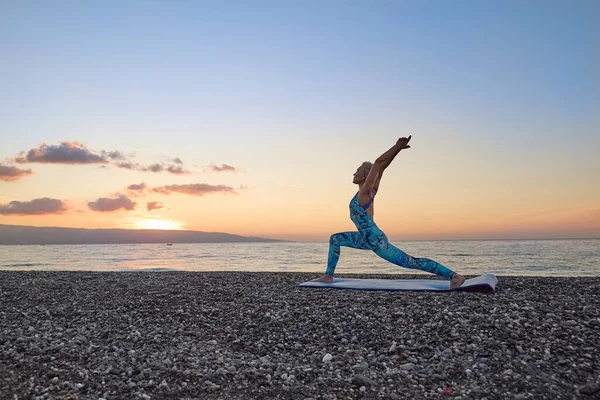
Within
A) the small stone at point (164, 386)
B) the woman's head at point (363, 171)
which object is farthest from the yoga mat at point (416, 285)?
the small stone at point (164, 386)

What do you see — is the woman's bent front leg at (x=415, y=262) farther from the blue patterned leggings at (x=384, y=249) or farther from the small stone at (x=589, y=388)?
the small stone at (x=589, y=388)

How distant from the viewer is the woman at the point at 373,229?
8.33m

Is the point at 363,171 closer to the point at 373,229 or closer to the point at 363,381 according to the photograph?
the point at 373,229

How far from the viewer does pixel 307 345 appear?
554 cm

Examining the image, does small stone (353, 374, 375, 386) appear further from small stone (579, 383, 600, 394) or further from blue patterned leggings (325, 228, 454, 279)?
blue patterned leggings (325, 228, 454, 279)

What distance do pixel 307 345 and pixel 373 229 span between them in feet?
12.2

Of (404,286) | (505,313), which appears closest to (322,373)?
(505,313)

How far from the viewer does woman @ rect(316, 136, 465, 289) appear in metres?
8.33

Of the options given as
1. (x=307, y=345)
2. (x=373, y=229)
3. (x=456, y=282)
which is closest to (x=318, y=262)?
(x=373, y=229)

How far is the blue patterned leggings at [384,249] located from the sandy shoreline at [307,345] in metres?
0.70

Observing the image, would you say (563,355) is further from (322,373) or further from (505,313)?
(322,373)

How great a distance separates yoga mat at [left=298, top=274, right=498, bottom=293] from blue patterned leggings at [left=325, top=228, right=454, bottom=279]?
0.33m

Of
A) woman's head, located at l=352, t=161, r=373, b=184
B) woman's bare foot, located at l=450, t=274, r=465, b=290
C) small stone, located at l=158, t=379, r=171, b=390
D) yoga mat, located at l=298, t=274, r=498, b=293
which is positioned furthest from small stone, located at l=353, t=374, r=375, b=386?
woman's head, located at l=352, t=161, r=373, b=184

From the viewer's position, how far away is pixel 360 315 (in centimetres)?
651
